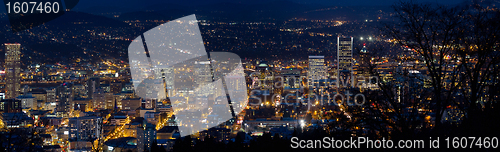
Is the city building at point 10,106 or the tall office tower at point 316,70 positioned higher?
the tall office tower at point 316,70

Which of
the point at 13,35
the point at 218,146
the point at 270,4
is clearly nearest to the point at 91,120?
the point at 218,146

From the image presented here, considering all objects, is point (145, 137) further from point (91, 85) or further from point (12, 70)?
point (12, 70)

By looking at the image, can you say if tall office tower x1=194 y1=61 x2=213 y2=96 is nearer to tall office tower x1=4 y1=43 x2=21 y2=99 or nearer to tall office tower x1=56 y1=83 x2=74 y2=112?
tall office tower x1=56 y1=83 x2=74 y2=112

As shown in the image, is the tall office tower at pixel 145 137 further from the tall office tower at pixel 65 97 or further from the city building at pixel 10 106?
the tall office tower at pixel 65 97

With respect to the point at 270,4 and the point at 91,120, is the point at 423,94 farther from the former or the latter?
the point at 270,4

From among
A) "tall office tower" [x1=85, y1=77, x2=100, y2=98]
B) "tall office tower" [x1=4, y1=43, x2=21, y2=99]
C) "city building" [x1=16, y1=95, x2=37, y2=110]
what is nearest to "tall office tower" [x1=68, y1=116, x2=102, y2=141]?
"city building" [x1=16, y1=95, x2=37, y2=110]

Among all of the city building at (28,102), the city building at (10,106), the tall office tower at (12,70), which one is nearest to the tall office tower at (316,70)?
the city building at (10,106)
